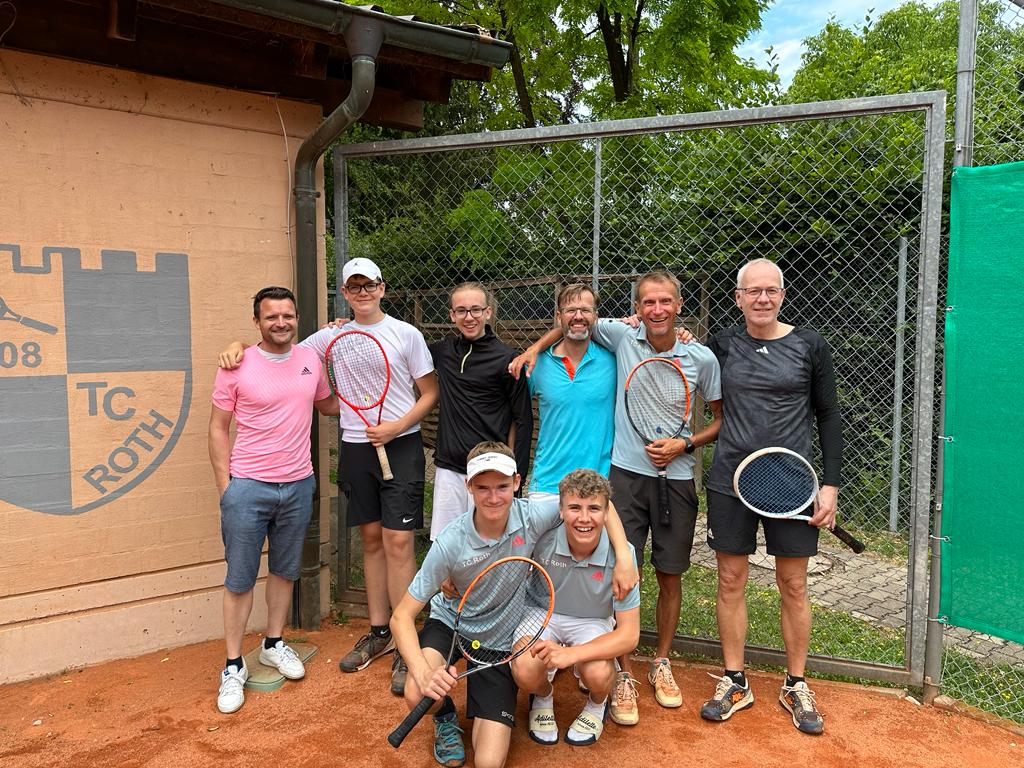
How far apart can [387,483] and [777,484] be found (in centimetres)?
195

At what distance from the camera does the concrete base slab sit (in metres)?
3.85

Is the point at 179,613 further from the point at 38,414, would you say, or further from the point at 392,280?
the point at 392,280

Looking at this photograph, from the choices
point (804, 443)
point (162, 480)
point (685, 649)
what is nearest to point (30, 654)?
point (162, 480)

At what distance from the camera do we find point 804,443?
3.45 m

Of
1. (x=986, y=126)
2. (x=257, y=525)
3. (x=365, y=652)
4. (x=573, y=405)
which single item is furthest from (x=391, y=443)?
(x=986, y=126)

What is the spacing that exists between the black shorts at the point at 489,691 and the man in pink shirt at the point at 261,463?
1079 millimetres

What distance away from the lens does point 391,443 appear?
3.98 meters

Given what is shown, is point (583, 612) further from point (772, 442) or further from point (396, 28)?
point (396, 28)

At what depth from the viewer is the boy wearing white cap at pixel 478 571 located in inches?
121

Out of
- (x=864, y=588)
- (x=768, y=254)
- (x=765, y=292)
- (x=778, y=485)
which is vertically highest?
(x=768, y=254)

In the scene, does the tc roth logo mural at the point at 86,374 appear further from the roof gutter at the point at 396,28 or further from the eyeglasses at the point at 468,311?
the eyeglasses at the point at 468,311

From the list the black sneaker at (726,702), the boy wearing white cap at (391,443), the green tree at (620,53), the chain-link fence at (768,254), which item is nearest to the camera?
the black sneaker at (726,702)

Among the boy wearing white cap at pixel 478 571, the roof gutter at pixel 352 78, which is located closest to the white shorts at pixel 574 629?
the boy wearing white cap at pixel 478 571

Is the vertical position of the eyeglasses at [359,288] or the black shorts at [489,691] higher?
the eyeglasses at [359,288]
